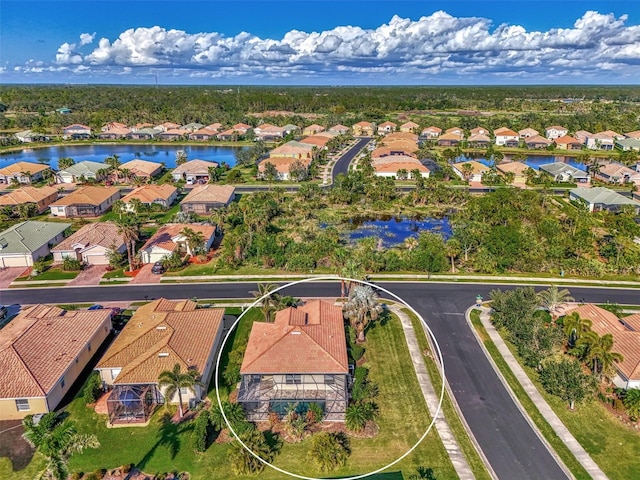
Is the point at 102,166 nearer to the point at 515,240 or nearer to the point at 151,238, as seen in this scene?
the point at 151,238

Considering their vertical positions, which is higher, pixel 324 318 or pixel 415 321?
pixel 324 318

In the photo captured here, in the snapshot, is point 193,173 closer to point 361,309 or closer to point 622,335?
point 361,309

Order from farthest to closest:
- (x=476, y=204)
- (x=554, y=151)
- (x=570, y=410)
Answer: (x=554, y=151), (x=476, y=204), (x=570, y=410)

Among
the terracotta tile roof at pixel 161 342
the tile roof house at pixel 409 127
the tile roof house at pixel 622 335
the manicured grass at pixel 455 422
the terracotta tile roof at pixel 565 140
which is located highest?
the tile roof house at pixel 409 127

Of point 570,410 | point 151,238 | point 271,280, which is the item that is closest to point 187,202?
point 151,238

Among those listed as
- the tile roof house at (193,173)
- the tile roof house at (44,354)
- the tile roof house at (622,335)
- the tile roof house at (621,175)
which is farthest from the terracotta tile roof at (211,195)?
the tile roof house at (621,175)

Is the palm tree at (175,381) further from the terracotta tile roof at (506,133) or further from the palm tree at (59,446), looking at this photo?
the terracotta tile roof at (506,133)
